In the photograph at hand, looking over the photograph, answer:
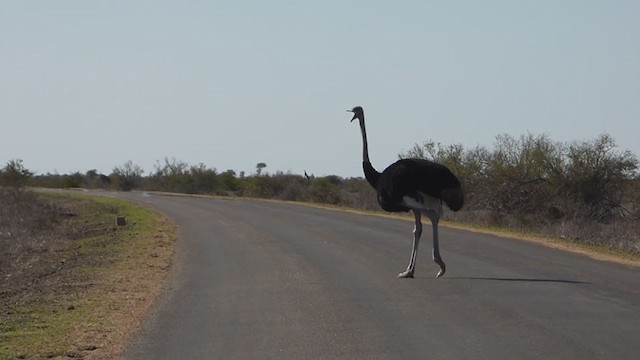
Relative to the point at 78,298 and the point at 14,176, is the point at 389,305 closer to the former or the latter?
the point at 78,298

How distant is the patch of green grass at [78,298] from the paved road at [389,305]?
2.84 feet

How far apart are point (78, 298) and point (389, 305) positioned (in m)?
5.40

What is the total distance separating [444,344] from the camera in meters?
10.4

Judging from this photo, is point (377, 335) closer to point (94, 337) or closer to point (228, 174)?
point (94, 337)

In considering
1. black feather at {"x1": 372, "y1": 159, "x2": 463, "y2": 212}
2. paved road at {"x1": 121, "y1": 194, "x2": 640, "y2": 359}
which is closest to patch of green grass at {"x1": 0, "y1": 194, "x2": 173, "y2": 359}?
paved road at {"x1": 121, "y1": 194, "x2": 640, "y2": 359}

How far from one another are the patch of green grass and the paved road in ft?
2.84

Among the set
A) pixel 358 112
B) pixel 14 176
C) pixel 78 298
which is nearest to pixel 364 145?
pixel 358 112

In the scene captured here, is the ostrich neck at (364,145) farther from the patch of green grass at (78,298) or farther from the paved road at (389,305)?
the patch of green grass at (78,298)

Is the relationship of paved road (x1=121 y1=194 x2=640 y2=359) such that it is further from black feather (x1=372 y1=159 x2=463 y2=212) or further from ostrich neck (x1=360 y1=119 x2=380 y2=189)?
ostrich neck (x1=360 y1=119 x2=380 y2=189)

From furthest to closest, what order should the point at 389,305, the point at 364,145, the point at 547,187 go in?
the point at 547,187 < the point at 364,145 < the point at 389,305

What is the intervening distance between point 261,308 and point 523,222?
24343 mm

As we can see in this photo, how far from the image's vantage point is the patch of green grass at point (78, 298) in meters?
11.7

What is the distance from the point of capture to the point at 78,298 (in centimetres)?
1602

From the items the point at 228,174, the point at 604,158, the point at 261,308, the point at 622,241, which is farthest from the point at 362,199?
the point at 261,308
